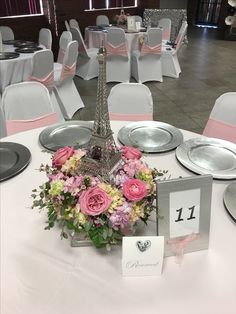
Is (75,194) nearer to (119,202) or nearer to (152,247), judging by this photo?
(119,202)

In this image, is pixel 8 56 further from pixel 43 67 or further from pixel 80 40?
pixel 80 40

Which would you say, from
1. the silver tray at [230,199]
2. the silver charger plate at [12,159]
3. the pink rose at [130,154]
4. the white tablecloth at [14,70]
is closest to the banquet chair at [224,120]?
the silver tray at [230,199]

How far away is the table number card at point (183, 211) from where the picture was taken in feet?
2.69

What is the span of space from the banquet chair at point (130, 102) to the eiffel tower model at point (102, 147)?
104 centimetres

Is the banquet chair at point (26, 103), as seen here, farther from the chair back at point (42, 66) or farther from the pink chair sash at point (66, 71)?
the pink chair sash at point (66, 71)

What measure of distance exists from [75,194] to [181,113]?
3405mm

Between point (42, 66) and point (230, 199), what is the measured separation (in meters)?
2.55

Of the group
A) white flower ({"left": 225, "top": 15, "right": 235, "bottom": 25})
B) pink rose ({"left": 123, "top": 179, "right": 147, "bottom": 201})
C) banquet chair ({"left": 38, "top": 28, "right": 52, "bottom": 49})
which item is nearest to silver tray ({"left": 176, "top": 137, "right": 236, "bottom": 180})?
pink rose ({"left": 123, "top": 179, "right": 147, "bottom": 201})

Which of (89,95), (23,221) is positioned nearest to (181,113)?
(89,95)

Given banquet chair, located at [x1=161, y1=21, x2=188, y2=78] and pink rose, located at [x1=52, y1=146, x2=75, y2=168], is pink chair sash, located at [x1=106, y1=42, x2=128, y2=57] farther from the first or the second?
pink rose, located at [x1=52, y1=146, x2=75, y2=168]

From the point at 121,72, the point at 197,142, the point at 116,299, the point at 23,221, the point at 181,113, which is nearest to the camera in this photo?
the point at 116,299

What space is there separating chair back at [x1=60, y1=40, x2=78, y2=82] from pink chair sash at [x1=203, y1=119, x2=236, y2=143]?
2088 millimetres

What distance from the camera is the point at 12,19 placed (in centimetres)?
592

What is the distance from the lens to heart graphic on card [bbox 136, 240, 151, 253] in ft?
2.60
